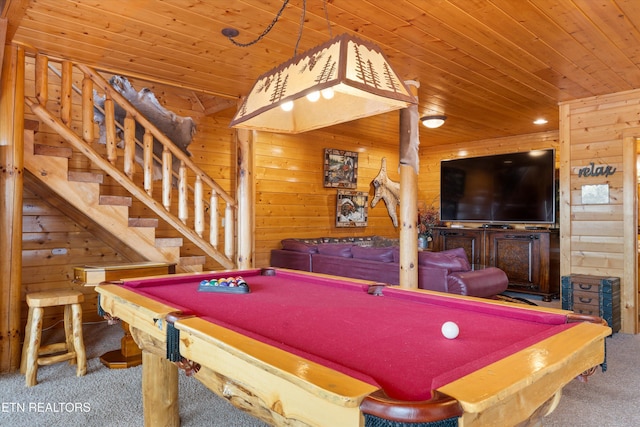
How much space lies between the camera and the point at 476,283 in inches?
160

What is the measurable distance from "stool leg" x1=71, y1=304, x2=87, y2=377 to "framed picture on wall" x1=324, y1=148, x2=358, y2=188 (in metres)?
4.33

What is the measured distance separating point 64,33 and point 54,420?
8.58 ft

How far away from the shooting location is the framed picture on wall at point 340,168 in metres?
6.92

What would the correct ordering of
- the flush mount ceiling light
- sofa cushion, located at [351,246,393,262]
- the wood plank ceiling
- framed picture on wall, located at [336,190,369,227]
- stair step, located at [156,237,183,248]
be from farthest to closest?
1. framed picture on wall, located at [336,190,369,227]
2. the flush mount ceiling light
3. sofa cushion, located at [351,246,393,262]
4. stair step, located at [156,237,183,248]
5. the wood plank ceiling

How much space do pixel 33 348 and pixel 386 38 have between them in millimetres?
3346

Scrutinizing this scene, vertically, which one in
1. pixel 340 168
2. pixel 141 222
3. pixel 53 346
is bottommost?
pixel 53 346

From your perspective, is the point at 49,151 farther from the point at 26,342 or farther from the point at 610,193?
the point at 610,193

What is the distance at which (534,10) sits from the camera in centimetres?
269

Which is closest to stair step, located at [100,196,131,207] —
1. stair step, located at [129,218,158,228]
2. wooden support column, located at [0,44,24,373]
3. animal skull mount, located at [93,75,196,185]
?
stair step, located at [129,218,158,228]

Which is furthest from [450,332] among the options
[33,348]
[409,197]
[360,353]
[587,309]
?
[587,309]

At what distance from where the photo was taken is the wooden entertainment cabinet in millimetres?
5801

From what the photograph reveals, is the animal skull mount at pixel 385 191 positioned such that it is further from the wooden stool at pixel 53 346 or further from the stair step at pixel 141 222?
the wooden stool at pixel 53 346

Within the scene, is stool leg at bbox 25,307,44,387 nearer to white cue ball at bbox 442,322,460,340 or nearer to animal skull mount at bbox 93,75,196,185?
animal skull mount at bbox 93,75,196,185

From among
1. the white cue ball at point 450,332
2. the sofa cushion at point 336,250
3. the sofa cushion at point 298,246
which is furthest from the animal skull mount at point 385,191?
the white cue ball at point 450,332
